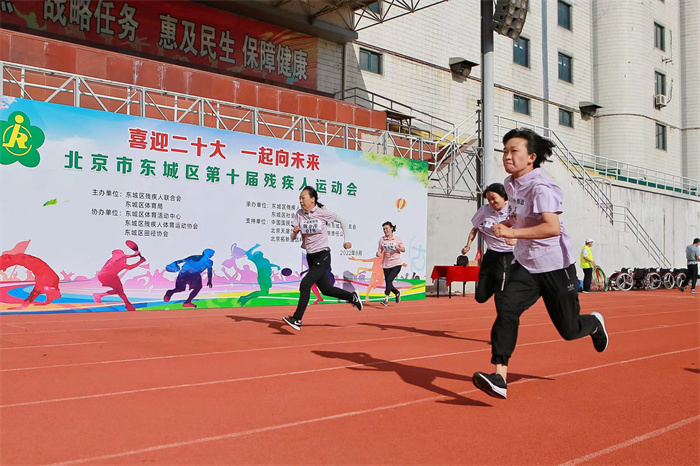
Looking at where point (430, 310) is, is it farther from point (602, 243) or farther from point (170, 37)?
point (602, 243)

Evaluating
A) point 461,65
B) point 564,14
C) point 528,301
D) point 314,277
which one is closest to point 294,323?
point 314,277

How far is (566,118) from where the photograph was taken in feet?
116

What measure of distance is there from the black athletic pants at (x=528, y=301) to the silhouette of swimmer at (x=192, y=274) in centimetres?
909

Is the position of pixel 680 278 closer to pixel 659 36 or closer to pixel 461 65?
pixel 461 65

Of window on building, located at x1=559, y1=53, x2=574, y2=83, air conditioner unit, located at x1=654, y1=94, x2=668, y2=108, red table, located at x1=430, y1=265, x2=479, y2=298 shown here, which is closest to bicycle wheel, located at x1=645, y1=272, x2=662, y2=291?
red table, located at x1=430, y1=265, x2=479, y2=298

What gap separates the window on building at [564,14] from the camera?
1378 inches

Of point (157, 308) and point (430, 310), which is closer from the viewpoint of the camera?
point (157, 308)

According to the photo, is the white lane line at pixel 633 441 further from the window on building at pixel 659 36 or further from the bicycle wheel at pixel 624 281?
the window on building at pixel 659 36

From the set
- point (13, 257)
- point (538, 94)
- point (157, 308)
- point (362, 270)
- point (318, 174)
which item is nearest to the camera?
point (13, 257)

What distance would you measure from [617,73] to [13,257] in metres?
33.1

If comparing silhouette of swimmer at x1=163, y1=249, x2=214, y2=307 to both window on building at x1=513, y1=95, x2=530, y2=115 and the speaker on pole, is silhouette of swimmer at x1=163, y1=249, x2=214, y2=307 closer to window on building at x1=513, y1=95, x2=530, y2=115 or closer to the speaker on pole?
the speaker on pole

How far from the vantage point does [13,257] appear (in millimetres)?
11367

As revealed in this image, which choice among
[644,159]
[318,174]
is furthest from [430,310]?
[644,159]

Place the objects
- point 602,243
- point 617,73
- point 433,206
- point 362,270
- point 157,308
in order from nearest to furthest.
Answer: point 157,308, point 362,270, point 433,206, point 602,243, point 617,73
